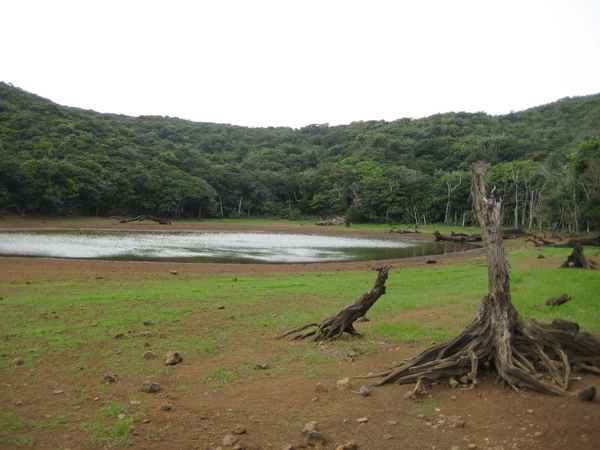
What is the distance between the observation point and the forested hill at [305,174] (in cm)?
5181

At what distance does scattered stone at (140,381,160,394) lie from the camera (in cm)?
620

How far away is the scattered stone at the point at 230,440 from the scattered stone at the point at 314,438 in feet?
2.56

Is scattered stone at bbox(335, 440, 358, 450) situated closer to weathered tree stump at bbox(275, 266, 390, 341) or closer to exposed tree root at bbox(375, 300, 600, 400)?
exposed tree root at bbox(375, 300, 600, 400)

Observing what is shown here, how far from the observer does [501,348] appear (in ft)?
19.7

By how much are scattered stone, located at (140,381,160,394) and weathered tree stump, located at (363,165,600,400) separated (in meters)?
3.15

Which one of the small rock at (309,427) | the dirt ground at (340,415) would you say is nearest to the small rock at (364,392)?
the dirt ground at (340,415)

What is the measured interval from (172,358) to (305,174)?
271 feet

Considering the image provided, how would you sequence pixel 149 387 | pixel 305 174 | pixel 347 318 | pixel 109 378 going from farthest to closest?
pixel 305 174 → pixel 347 318 → pixel 109 378 → pixel 149 387

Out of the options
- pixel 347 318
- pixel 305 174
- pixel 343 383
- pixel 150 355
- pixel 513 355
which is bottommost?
pixel 150 355

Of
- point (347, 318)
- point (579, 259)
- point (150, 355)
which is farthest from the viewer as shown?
point (579, 259)

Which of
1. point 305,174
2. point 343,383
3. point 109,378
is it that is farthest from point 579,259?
point 305,174

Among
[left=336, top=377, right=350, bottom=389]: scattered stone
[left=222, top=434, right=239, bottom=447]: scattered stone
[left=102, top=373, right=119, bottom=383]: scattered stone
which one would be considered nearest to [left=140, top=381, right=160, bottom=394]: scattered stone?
[left=102, top=373, right=119, bottom=383]: scattered stone

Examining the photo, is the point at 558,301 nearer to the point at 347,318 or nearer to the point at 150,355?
the point at 347,318

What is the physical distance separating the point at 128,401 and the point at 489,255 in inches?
217
